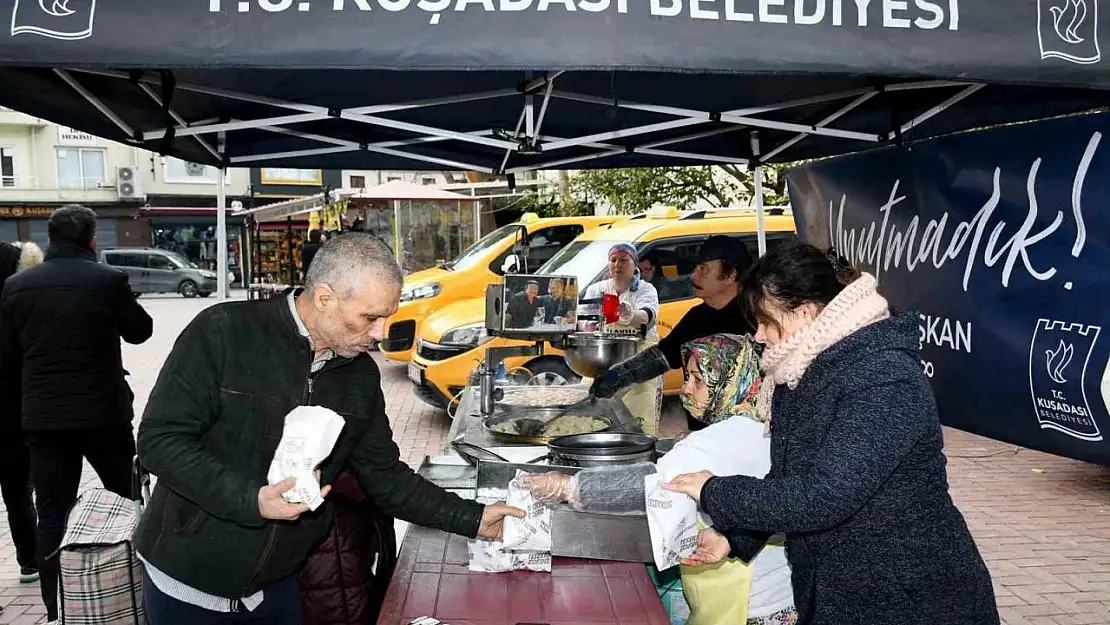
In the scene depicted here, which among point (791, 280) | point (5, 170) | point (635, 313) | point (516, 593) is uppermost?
point (5, 170)

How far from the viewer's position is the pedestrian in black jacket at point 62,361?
14.1ft

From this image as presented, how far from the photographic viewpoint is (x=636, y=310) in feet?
21.5

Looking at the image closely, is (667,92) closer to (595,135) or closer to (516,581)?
(595,135)

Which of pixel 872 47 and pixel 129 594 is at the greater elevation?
pixel 872 47

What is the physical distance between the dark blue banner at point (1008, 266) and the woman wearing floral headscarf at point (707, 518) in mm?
1212

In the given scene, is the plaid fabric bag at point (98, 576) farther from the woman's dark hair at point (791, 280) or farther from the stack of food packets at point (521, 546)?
the woman's dark hair at point (791, 280)

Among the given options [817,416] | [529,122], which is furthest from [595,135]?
[817,416]

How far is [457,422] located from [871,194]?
7.84 feet

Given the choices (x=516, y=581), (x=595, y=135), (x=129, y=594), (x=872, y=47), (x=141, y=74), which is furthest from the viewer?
(x=595, y=135)

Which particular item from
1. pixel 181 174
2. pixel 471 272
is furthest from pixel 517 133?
pixel 181 174

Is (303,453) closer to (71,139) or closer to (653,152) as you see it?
(653,152)

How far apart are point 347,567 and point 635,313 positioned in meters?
3.65

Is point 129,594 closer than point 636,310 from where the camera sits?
Yes

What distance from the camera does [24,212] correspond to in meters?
36.8
